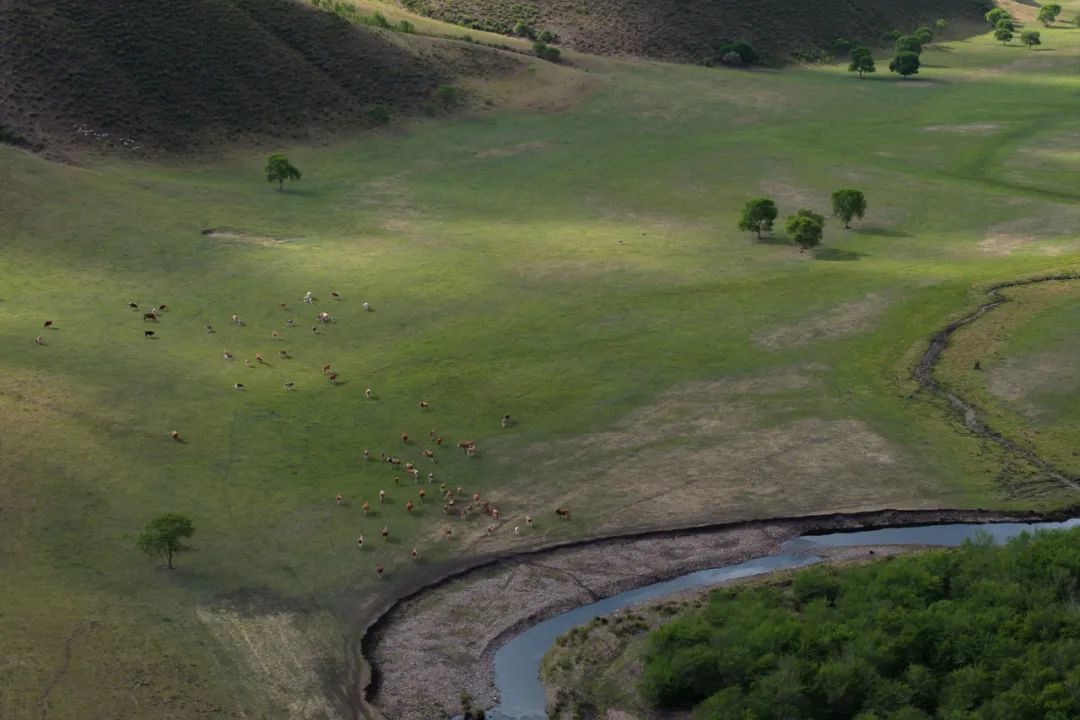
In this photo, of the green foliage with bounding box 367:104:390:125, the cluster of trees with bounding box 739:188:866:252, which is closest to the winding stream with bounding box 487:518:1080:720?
the cluster of trees with bounding box 739:188:866:252

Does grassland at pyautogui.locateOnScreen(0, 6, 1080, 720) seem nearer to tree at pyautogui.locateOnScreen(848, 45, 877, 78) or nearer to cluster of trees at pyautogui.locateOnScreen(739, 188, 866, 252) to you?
cluster of trees at pyautogui.locateOnScreen(739, 188, 866, 252)

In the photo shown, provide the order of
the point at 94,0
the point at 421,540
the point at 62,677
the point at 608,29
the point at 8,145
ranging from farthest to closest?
the point at 608,29 < the point at 94,0 < the point at 8,145 < the point at 421,540 < the point at 62,677

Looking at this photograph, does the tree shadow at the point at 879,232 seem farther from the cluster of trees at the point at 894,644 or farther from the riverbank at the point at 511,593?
the cluster of trees at the point at 894,644

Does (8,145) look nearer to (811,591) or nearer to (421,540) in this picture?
(421,540)

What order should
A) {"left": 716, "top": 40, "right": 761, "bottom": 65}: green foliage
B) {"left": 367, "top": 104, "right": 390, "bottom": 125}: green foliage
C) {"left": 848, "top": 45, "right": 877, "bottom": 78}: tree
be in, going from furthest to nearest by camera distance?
1. {"left": 716, "top": 40, "right": 761, "bottom": 65}: green foliage
2. {"left": 848, "top": 45, "right": 877, "bottom": 78}: tree
3. {"left": 367, "top": 104, "right": 390, "bottom": 125}: green foliage

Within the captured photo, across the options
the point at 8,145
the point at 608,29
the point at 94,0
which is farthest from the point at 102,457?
the point at 608,29
